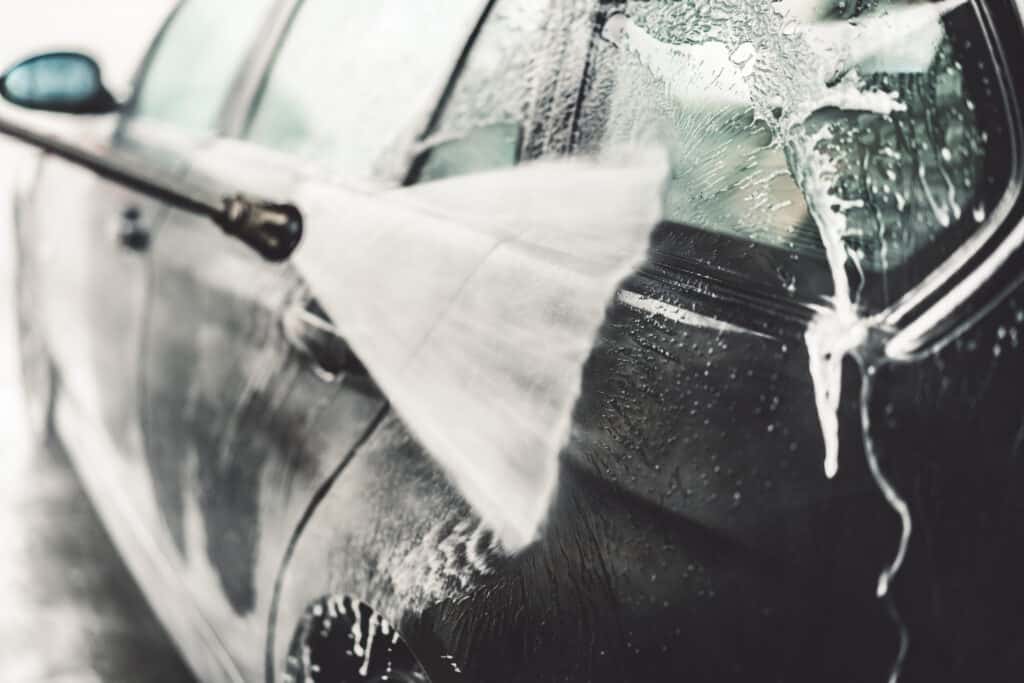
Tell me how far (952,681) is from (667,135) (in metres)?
0.65

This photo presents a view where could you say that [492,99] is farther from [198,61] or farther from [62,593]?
[62,593]

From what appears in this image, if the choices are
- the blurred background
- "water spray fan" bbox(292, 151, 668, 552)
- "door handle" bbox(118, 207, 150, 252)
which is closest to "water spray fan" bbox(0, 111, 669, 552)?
"water spray fan" bbox(292, 151, 668, 552)

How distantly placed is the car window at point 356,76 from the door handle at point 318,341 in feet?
0.84

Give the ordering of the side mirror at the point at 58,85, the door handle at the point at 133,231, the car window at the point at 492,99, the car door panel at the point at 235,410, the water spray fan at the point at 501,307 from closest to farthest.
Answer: the water spray fan at the point at 501,307, the car window at the point at 492,99, the car door panel at the point at 235,410, the door handle at the point at 133,231, the side mirror at the point at 58,85

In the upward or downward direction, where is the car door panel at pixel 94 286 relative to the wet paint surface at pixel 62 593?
upward

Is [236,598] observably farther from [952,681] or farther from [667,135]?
[952,681]

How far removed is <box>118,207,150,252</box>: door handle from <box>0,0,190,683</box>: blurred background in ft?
1.89

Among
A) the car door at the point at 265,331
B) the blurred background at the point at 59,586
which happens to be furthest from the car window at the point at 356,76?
the blurred background at the point at 59,586

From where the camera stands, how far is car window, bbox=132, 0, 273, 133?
92.1 inches

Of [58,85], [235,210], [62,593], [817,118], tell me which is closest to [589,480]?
[817,118]

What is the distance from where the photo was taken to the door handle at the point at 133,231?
2260 millimetres

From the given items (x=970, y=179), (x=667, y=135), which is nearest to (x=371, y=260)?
(x=667, y=135)

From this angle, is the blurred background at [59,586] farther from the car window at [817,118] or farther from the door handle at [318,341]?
the car window at [817,118]

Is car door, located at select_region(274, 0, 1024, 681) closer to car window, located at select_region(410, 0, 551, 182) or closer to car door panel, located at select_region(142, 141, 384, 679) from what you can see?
car window, located at select_region(410, 0, 551, 182)
